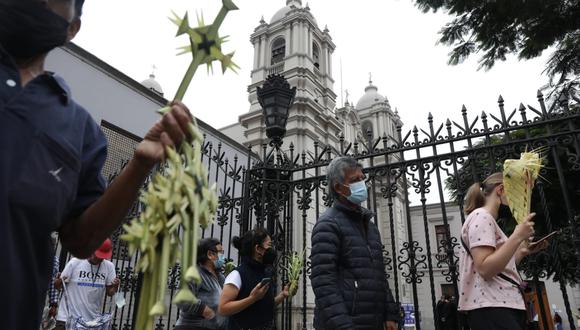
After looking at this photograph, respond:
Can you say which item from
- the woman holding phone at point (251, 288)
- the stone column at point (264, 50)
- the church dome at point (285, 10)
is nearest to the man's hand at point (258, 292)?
the woman holding phone at point (251, 288)

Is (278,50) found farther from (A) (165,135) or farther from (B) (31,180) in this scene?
Answer: (B) (31,180)

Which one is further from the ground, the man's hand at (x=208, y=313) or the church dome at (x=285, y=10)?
the church dome at (x=285, y=10)


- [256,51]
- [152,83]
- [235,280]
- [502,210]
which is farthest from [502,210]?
[152,83]

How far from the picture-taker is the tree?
4988 mm

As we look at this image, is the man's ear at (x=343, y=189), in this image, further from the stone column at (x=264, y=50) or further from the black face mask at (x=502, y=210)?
the stone column at (x=264, y=50)

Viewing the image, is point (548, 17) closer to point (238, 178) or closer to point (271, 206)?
point (271, 206)

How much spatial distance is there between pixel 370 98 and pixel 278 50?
13.6 metres

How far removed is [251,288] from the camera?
349 cm

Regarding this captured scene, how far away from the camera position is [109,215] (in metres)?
1.17

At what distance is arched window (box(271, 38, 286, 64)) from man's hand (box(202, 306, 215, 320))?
17.7 metres

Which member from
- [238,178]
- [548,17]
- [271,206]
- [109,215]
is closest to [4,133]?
[109,215]

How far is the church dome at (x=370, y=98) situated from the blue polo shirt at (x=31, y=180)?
1227 inches

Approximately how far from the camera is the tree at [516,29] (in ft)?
16.4

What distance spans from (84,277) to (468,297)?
451cm
